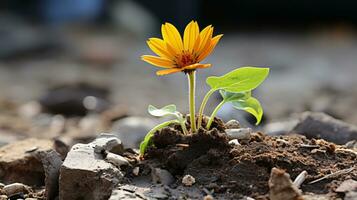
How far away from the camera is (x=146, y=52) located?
6.15 meters

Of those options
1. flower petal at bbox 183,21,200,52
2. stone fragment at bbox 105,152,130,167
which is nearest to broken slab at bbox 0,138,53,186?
stone fragment at bbox 105,152,130,167

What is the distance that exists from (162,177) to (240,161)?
19 cm

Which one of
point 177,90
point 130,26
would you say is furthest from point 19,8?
point 177,90

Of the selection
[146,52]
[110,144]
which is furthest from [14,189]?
[146,52]

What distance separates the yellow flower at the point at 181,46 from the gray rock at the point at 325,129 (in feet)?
2.65

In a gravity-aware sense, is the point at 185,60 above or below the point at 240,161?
above

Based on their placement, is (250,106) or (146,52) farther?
(146,52)

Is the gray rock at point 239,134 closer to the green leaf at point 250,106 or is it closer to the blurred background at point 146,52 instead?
the green leaf at point 250,106

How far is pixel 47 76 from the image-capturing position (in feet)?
18.2

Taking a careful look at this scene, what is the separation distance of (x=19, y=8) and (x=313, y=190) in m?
6.17

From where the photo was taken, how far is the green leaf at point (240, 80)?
1735 mm

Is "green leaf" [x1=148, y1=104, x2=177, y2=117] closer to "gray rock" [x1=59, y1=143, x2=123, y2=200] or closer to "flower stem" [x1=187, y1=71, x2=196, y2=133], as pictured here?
"flower stem" [x1=187, y1=71, x2=196, y2=133]

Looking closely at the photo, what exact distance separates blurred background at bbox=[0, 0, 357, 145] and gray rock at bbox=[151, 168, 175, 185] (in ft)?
4.88

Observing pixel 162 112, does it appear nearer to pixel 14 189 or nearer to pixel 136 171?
pixel 136 171
